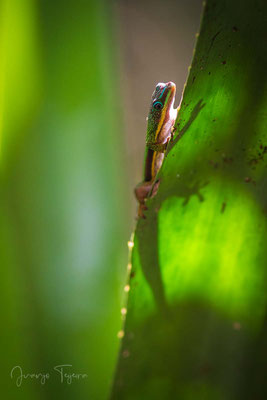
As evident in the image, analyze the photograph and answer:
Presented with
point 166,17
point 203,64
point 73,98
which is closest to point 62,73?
point 73,98

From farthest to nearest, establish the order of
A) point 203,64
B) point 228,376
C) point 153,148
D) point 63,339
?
point 153,148 → point 63,339 → point 203,64 → point 228,376

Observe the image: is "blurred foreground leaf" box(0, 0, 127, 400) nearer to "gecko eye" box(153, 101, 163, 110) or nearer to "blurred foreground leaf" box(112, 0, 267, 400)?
"blurred foreground leaf" box(112, 0, 267, 400)

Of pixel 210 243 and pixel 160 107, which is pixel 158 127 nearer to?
pixel 160 107

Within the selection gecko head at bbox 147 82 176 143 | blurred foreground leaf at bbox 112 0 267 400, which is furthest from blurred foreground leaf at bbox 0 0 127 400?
gecko head at bbox 147 82 176 143

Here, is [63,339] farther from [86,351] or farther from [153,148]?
[153,148]

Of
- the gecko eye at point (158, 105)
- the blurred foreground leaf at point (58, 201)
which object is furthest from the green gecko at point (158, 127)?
the blurred foreground leaf at point (58, 201)

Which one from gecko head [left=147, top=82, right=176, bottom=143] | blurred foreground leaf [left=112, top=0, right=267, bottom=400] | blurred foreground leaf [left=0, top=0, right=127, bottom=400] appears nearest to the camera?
blurred foreground leaf [left=112, top=0, right=267, bottom=400]
